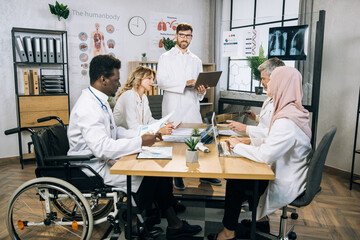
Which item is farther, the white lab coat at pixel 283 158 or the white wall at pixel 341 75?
the white wall at pixel 341 75

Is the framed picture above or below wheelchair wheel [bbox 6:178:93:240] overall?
above

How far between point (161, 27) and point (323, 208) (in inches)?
148

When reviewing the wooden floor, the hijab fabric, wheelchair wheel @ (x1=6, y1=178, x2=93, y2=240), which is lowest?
the wooden floor

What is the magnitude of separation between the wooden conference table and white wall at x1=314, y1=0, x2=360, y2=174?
2.52 m

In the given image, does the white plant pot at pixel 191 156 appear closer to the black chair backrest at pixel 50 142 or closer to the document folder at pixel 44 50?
the black chair backrest at pixel 50 142

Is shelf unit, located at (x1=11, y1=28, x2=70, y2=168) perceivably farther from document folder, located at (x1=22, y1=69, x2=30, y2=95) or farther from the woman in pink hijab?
the woman in pink hijab

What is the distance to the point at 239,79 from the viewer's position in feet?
17.0

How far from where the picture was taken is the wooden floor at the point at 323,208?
2.38 meters

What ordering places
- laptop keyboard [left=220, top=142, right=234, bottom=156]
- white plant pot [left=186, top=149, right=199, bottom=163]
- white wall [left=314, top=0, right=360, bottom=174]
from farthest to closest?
white wall [left=314, top=0, right=360, bottom=174] → laptop keyboard [left=220, top=142, right=234, bottom=156] → white plant pot [left=186, top=149, right=199, bottom=163]

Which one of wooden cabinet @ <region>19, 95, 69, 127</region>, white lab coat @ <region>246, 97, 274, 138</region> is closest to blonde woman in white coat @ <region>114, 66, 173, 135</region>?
white lab coat @ <region>246, 97, 274, 138</region>

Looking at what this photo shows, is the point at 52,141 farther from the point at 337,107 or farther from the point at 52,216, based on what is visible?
the point at 337,107

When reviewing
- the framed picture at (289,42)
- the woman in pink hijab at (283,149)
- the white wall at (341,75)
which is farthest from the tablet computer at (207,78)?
the white wall at (341,75)

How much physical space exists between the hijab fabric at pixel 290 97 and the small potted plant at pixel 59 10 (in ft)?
11.2

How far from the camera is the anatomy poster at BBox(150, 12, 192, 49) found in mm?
5129
